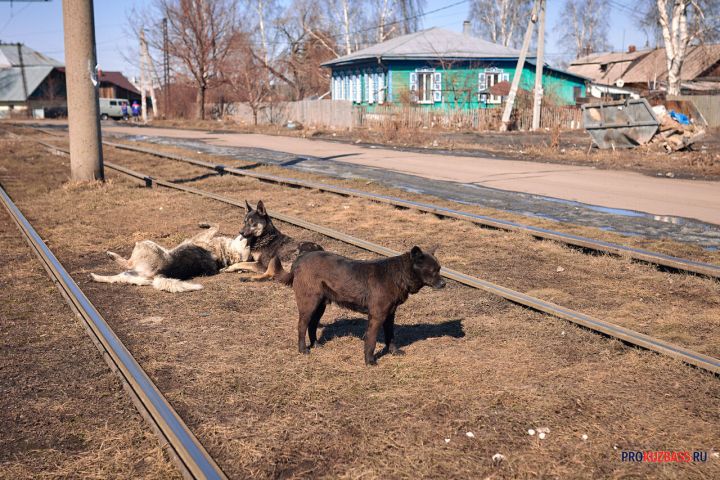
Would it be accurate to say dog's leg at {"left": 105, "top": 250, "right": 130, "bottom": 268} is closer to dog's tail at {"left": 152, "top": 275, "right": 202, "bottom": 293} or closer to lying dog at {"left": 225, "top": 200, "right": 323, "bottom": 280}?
dog's tail at {"left": 152, "top": 275, "right": 202, "bottom": 293}

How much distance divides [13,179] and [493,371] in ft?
52.8

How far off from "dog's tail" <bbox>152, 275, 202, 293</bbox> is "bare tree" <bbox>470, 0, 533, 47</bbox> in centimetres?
6855

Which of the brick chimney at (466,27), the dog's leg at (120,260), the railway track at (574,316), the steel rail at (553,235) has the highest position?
the brick chimney at (466,27)

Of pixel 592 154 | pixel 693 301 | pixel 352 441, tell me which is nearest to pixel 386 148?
pixel 592 154

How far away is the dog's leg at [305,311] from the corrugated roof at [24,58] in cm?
9844

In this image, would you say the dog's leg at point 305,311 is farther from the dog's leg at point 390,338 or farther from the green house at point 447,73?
the green house at point 447,73

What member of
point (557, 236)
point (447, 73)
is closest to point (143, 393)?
point (557, 236)

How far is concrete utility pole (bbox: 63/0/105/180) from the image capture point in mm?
14156

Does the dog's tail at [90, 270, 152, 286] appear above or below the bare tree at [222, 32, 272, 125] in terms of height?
below

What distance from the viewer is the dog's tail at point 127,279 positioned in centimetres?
737

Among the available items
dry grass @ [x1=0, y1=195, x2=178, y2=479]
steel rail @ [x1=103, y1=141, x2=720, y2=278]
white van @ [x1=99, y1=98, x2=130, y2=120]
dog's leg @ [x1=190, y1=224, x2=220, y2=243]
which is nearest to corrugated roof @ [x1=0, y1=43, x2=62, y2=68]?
white van @ [x1=99, y1=98, x2=130, y2=120]

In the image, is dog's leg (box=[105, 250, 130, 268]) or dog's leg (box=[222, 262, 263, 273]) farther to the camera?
dog's leg (box=[105, 250, 130, 268])

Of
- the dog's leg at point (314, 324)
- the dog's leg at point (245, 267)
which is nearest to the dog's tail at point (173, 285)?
the dog's leg at point (245, 267)

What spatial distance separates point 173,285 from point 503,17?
69137 mm
